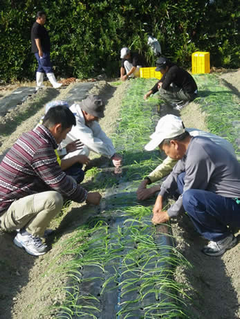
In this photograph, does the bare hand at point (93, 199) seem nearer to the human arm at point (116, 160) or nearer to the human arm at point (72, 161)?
the human arm at point (72, 161)

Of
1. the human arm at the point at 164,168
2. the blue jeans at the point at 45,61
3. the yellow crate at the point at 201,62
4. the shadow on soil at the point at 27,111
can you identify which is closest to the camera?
the human arm at the point at 164,168

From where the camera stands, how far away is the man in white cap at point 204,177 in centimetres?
287

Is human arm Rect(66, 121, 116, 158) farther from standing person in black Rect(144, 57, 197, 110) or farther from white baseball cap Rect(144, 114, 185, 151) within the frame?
standing person in black Rect(144, 57, 197, 110)

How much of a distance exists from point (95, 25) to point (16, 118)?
421cm

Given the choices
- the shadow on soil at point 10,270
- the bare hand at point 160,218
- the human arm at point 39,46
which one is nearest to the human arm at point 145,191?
the bare hand at point 160,218

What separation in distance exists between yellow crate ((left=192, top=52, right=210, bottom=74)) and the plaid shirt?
7.19 m

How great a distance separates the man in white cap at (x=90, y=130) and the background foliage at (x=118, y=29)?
6653 mm

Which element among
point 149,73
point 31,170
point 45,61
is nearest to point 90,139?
point 31,170

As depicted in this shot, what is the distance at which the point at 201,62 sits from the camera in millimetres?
9906

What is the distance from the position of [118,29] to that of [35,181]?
8.25 metres

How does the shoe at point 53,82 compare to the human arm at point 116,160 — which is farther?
the shoe at point 53,82

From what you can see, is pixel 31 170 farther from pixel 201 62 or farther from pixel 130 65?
pixel 201 62

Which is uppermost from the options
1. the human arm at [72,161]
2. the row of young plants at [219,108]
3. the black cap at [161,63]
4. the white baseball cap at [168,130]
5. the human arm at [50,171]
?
the white baseball cap at [168,130]

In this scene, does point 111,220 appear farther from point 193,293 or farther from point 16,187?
point 193,293
